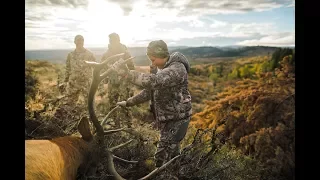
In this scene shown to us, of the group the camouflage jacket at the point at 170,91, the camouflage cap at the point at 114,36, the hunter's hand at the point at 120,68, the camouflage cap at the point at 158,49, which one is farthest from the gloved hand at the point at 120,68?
the camouflage cap at the point at 114,36

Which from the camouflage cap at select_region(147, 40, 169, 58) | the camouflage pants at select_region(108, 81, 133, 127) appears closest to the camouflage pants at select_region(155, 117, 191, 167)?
the camouflage pants at select_region(108, 81, 133, 127)

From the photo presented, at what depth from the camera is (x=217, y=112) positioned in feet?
18.7

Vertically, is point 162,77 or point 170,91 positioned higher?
point 162,77

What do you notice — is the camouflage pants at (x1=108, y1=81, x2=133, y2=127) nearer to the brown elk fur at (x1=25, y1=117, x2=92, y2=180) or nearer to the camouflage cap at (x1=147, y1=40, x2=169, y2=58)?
the brown elk fur at (x1=25, y1=117, x2=92, y2=180)

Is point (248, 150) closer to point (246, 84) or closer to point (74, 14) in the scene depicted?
point (246, 84)

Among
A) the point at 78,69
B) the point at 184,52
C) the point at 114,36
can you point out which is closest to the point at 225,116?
the point at 184,52

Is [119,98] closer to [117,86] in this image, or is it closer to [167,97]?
[117,86]

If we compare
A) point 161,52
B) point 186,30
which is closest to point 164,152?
point 161,52

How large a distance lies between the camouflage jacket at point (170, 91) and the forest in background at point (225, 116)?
366mm

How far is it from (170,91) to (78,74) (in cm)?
146

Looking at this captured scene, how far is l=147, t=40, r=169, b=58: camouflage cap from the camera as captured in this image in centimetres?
441

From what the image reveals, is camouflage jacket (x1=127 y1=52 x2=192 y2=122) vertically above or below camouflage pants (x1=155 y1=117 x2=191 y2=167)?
above

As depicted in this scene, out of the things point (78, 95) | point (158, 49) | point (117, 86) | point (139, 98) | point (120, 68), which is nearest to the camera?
point (120, 68)

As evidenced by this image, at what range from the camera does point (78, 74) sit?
17.5ft
